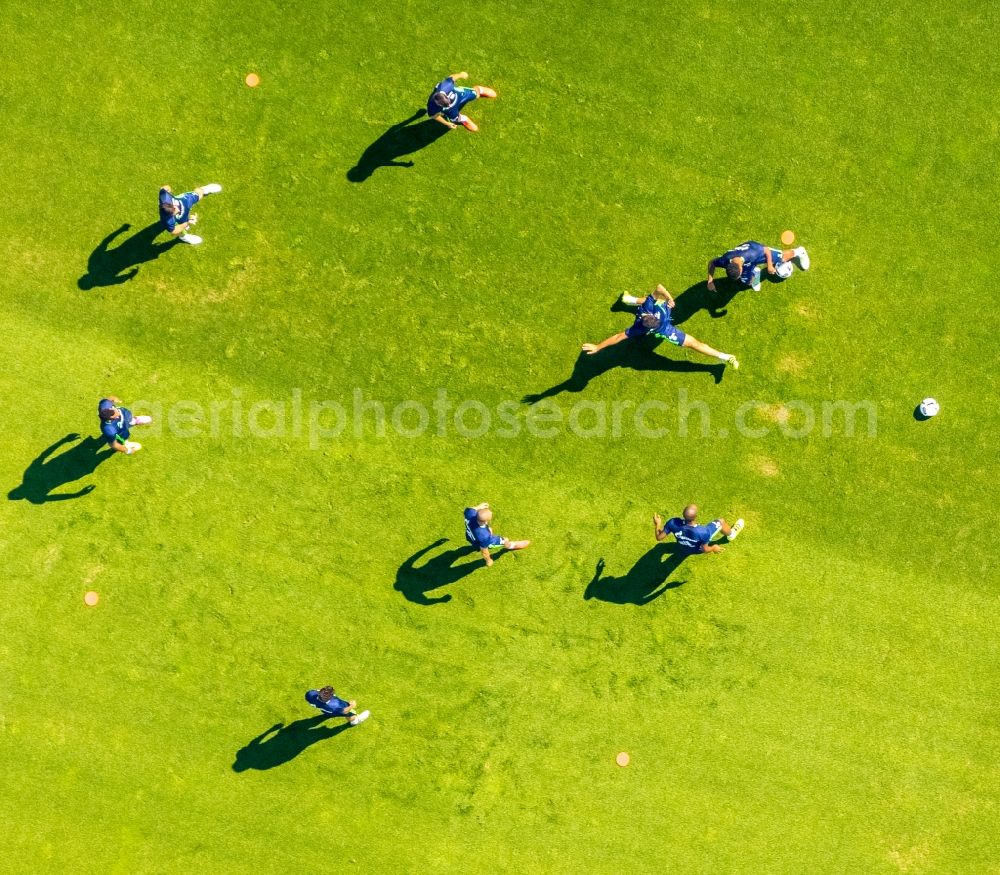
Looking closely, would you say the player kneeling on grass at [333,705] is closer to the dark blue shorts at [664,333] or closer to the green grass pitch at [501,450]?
the green grass pitch at [501,450]

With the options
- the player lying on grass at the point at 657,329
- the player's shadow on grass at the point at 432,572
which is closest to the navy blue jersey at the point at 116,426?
the player's shadow on grass at the point at 432,572

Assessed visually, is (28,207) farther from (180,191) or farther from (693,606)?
(693,606)

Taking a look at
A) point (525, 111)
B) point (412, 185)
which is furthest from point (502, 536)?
point (525, 111)

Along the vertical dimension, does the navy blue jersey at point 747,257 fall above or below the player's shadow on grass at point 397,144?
below

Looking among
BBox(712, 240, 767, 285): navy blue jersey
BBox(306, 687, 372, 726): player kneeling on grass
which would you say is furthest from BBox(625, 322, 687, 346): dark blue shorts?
BBox(306, 687, 372, 726): player kneeling on grass

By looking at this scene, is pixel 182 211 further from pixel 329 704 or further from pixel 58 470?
pixel 329 704

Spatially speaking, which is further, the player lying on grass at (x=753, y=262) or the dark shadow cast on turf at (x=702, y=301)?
the dark shadow cast on turf at (x=702, y=301)

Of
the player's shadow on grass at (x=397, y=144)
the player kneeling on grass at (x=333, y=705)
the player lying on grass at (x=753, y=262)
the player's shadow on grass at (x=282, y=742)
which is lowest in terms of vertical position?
the player's shadow on grass at (x=282, y=742)
